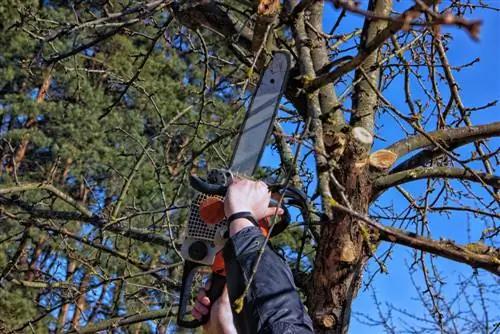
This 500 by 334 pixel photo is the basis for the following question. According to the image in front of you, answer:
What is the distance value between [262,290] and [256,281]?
0.10 ft

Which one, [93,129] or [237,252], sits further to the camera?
[93,129]

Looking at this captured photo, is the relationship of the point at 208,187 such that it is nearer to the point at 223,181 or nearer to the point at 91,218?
the point at 223,181

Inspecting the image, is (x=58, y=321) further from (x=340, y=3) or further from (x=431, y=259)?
(x=340, y=3)

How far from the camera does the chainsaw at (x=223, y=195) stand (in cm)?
198

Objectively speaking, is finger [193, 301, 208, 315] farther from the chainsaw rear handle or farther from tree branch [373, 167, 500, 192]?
tree branch [373, 167, 500, 192]

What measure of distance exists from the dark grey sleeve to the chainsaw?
0.16 meters

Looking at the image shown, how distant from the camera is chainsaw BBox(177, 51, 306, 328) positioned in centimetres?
198

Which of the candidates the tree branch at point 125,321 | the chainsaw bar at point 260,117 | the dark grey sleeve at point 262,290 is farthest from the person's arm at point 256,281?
the tree branch at point 125,321

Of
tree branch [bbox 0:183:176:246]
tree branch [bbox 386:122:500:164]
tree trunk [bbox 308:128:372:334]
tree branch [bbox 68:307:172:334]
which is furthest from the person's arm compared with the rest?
tree branch [bbox 0:183:176:246]

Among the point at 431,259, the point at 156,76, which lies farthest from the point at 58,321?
the point at 431,259

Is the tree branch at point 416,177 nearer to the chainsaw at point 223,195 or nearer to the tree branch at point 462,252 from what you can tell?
the tree branch at point 462,252

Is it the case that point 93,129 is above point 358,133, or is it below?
above

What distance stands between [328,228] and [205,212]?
2.65 ft

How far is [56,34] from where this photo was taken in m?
2.97
